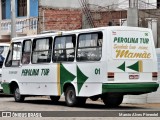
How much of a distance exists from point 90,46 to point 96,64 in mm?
740

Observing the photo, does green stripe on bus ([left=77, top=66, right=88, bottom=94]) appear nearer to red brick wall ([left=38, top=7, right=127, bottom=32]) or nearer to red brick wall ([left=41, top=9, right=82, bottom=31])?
red brick wall ([left=38, top=7, right=127, bottom=32])

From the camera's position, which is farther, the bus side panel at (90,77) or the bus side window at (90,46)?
the bus side window at (90,46)

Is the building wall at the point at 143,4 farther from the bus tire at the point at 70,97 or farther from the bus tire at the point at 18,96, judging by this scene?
the bus tire at the point at 70,97

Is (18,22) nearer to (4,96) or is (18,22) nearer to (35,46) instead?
(4,96)

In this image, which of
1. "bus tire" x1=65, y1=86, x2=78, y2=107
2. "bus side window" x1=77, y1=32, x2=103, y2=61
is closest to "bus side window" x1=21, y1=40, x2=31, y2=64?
"bus tire" x1=65, y1=86, x2=78, y2=107

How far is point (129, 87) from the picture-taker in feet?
57.6

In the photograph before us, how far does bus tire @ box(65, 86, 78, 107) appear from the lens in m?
18.7

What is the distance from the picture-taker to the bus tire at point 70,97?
1866 centimetres

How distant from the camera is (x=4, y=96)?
26.8 metres

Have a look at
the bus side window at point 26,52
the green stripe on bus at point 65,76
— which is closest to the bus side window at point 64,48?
the green stripe on bus at point 65,76

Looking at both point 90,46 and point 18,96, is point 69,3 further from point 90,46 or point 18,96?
point 90,46

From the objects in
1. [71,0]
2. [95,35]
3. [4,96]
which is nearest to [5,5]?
[71,0]

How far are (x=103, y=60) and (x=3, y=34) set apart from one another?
24.1 metres

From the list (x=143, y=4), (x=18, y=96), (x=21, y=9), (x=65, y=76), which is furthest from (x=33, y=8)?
(x=65, y=76)
